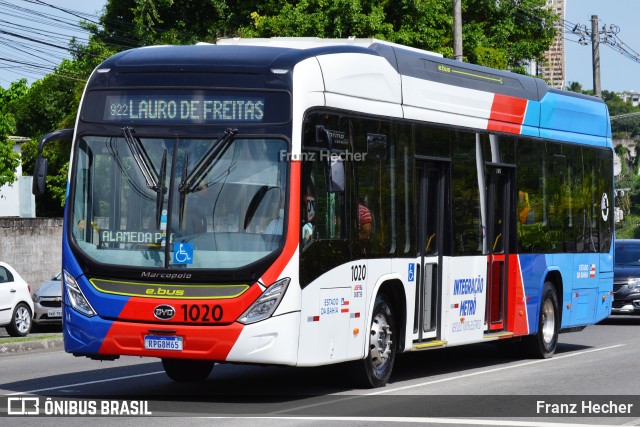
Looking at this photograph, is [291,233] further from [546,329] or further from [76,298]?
[546,329]

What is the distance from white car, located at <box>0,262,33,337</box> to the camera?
24406mm

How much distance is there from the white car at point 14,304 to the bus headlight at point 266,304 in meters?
13.9

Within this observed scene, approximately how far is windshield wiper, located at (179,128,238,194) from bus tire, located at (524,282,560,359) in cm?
742

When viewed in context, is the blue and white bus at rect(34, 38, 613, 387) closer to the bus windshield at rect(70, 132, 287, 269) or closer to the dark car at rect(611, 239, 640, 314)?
the bus windshield at rect(70, 132, 287, 269)

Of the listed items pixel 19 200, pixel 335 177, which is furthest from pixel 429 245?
pixel 19 200

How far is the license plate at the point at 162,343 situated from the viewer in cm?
1141

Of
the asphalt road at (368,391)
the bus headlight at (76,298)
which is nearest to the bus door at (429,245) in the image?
the asphalt road at (368,391)

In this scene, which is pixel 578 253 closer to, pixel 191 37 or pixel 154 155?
pixel 154 155

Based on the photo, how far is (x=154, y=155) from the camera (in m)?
11.8

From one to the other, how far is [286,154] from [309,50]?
1.26m

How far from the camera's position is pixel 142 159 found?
1183 cm

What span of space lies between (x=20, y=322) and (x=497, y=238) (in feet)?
39.0

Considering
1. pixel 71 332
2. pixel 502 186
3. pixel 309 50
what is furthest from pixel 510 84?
pixel 71 332

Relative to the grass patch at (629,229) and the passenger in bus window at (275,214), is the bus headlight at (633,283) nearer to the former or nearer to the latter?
the passenger in bus window at (275,214)
